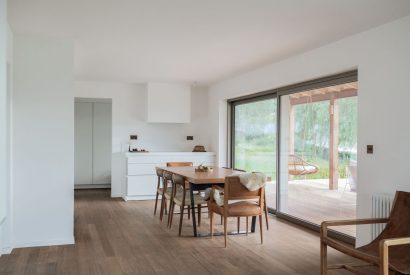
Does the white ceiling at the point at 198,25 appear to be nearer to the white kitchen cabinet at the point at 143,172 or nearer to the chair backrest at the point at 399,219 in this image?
the chair backrest at the point at 399,219

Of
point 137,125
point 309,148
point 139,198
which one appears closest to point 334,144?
point 309,148

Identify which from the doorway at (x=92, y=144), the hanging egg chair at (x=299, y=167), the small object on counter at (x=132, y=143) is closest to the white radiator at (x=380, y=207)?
the hanging egg chair at (x=299, y=167)

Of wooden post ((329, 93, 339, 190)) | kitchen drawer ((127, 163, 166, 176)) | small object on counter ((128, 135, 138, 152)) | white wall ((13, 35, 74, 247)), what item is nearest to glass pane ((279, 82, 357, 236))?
wooden post ((329, 93, 339, 190))

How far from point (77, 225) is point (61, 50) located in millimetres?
2433

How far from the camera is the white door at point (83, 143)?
966cm

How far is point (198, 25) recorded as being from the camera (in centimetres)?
425

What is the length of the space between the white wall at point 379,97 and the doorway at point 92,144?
5960 mm

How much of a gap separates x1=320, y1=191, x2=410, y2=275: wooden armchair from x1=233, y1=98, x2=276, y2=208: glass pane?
319cm

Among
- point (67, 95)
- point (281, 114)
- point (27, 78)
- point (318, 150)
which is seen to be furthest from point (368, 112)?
point (27, 78)

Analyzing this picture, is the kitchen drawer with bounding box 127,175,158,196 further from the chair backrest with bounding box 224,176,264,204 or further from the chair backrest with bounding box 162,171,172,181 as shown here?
the chair backrest with bounding box 224,176,264,204

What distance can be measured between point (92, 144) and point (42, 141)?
16.6ft

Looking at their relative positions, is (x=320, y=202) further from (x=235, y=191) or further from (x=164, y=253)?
(x=164, y=253)

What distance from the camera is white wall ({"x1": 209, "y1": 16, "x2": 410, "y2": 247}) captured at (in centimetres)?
397

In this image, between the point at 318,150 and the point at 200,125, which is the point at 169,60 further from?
the point at 200,125
